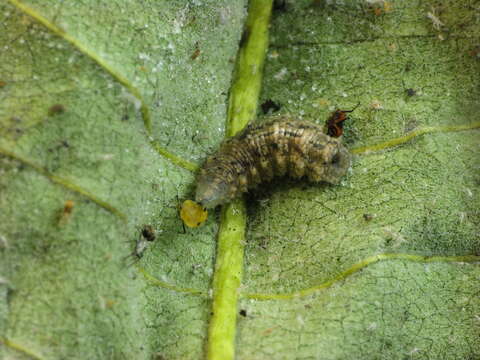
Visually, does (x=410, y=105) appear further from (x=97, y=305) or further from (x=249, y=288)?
(x=97, y=305)

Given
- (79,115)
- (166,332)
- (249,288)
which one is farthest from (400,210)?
(79,115)

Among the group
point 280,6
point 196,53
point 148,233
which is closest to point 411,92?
point 280,6

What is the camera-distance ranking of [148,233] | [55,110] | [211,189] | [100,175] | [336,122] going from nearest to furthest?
1. [55,110]
2. [100,175]
3. [148,233]
4. [211,189]
5. [336,122]

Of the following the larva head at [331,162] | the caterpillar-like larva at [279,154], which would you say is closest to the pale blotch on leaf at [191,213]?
the caterpillar-like larva at [279,154]

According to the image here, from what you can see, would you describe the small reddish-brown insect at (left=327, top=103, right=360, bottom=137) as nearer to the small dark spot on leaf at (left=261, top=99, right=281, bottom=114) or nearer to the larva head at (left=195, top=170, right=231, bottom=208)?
the small dark spot on leaf at (left=261, top=99, right=281, bottom=114)

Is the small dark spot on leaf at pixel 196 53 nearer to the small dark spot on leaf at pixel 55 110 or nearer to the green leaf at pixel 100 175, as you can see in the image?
the green leaf at pixel 100 175

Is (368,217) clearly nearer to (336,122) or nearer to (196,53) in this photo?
(336,122)

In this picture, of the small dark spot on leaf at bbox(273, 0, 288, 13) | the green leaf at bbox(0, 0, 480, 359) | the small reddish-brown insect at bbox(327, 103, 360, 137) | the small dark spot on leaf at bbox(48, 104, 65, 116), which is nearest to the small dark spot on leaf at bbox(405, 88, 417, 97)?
Result: the green leaf at bbox(0, 0, 480, 359)
